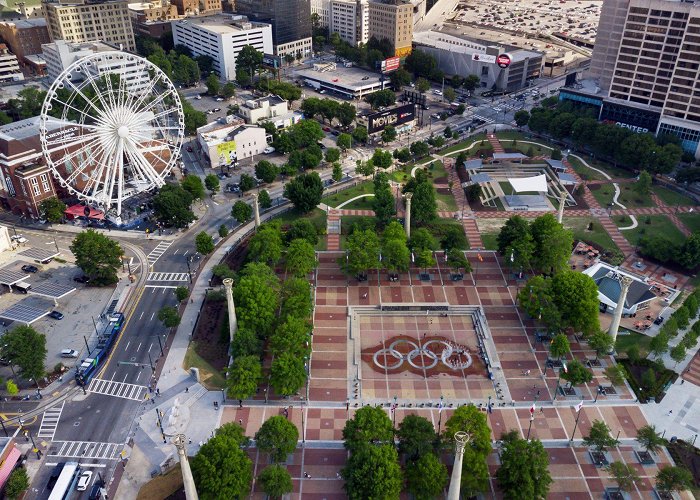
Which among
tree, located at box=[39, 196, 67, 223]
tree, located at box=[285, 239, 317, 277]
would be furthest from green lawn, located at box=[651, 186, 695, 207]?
tree, located at box=[39, 196, 67, 223]

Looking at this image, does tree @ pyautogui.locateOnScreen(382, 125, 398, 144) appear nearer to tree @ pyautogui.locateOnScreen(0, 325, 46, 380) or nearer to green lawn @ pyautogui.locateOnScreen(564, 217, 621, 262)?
green lawn @ pyautogui.locateOnScreen(564, 217, 621, 262)

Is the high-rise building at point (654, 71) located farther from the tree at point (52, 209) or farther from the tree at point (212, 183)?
the tree at point (52, 209)

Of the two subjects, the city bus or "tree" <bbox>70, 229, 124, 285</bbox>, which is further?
"tree" <bbox>70, 229, 124, 285</bbox>

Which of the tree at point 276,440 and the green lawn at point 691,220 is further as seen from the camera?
the green lawn at point 691,220

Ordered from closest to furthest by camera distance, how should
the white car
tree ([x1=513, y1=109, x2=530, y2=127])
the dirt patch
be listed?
the white car < the dirt patch < tree ([x1=513, y1=109, x2=530, y2=127])

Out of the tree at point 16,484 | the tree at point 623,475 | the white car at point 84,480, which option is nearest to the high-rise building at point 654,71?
the tree at point 623,475

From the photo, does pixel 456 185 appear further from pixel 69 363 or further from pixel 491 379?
pixel 69 363

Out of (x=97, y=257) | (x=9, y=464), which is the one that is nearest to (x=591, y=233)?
(x=97, y=257)

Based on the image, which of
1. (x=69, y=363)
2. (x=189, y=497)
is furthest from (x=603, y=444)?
(x=69, y=363)
